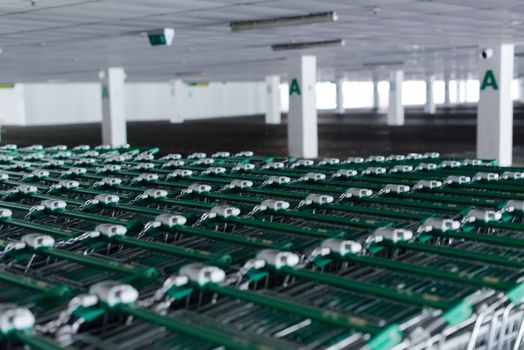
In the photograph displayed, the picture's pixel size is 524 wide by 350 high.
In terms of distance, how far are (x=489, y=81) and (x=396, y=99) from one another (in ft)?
64.5

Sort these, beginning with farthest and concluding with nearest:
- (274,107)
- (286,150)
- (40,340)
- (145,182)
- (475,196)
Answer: (274,107)
(286,150)
(145,182)
(475,196)
(40,340)

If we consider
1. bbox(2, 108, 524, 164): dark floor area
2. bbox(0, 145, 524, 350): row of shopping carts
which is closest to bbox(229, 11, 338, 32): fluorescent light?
bbox(0, 145, 524, 350): row of shopping carts

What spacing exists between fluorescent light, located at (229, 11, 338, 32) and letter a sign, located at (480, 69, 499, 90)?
8259mm

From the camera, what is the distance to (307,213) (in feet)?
17.0

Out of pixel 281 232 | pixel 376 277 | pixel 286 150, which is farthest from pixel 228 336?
pixel 286 150

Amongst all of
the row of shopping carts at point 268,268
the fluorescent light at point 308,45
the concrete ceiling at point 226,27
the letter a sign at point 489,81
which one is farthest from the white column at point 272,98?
the row of shopping carts at point 268,268

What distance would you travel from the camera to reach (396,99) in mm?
39188

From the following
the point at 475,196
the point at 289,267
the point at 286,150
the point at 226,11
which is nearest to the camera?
the point at 289,267

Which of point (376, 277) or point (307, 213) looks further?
point (307, 213)

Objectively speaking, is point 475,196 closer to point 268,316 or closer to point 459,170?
point 459,170

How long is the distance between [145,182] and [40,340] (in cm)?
458

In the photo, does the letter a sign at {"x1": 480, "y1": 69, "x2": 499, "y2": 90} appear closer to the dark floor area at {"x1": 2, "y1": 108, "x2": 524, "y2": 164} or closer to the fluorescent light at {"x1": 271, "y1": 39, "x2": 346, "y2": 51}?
the dark floor area at {"x1": 2, "y1": 108, "x2": 524, "y2": 164}

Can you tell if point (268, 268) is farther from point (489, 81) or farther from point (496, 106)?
point (489, 81)

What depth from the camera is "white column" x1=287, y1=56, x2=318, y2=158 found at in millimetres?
22203
